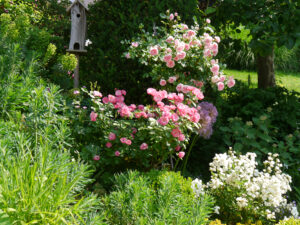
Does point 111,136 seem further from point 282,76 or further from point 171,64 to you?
point 282,76

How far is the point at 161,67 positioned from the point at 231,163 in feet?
4.19

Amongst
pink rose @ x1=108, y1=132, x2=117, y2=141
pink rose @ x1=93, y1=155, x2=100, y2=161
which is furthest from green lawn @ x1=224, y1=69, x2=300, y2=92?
pink rose @ x1=93, y1=155, x2=100, y2=161

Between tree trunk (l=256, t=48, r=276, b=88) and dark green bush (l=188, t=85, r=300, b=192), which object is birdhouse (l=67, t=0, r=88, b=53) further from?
tree trunk (l=256, t=48, r=276, b=88)


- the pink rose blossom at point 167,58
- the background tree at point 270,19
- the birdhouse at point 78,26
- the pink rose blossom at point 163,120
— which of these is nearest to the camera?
the pink rose blossom at point 163,120

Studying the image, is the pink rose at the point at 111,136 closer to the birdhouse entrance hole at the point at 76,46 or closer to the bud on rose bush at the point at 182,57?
the bud on rose bush at the point at 182,57

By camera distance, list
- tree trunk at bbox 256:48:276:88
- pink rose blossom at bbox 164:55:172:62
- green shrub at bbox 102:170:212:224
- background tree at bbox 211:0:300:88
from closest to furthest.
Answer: green shrub at bbox 102:170:212:224, pink rose blossom at bbox 164:55:172:62, background tree at bbox 211:0:300:88, tree trunk at bbox 256:48:276:88

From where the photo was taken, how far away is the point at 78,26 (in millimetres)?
4035

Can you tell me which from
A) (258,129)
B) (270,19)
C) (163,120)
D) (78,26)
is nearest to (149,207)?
(163,120)

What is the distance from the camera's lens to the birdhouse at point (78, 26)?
3994 millimetres

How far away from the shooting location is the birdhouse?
13.1 ft

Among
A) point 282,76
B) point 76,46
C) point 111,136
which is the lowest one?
point 111,136

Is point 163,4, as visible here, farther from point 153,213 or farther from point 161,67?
point 153,213

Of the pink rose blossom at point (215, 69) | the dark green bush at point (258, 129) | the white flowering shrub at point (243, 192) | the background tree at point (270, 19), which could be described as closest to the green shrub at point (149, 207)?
the white flowering shrub at point (243, 192)

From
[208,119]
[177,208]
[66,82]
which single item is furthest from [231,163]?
[66,82]
